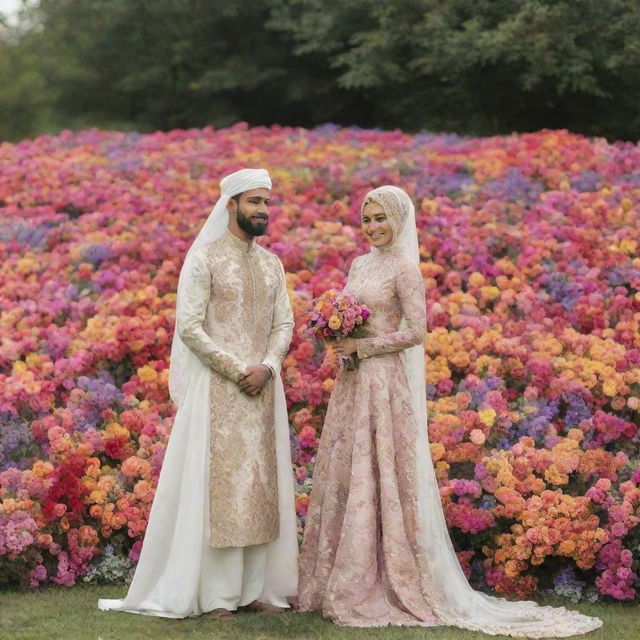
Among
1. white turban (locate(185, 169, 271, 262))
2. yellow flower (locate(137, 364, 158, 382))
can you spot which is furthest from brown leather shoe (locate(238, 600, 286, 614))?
yellow flower (locate(137, 364, 158, 382))

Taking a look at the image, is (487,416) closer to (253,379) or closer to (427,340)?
(427,340)

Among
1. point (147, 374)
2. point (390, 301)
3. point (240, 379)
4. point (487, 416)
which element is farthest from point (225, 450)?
point (147, 374)

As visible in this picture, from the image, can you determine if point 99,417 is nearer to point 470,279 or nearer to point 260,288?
point 260,288

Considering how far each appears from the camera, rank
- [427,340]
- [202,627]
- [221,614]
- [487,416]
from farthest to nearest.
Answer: [427,340] < [487,416] < [221,614] < [202,627]

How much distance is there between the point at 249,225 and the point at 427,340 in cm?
246

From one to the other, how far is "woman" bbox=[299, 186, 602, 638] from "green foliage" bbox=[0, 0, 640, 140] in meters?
10.6

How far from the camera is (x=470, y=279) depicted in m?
8.95

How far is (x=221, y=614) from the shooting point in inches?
Answer: 220

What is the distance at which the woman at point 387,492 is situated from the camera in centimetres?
552

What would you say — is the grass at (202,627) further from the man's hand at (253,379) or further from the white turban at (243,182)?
the white turban at (243,182)

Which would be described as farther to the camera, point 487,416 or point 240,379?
point 487,416

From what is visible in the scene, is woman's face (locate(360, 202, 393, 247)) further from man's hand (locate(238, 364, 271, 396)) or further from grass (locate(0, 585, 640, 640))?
grass (locate(0, 585, 640, 640))

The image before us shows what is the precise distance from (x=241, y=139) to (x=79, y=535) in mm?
8507

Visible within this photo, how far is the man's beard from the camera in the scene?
5.84 m
